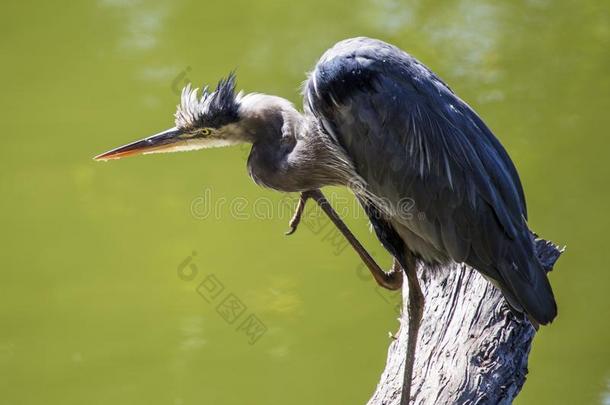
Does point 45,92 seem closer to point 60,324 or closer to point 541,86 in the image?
point 60,324

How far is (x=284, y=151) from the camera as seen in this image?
12.4ft

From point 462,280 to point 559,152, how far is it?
9.29 feet

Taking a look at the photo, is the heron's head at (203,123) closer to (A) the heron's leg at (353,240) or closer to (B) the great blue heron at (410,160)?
→ (B) the great blue heron at (410,160)

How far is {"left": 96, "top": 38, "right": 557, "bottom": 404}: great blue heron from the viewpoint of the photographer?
339 centimetres

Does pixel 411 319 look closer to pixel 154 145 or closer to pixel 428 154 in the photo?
pixel 428 154

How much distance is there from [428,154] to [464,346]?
0.74 m

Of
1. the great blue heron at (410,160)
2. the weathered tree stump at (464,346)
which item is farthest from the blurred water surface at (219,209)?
the great blue heron at (410,160)

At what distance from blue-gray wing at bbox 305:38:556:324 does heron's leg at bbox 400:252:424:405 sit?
0.23 metres

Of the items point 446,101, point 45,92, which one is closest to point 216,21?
point 45,92

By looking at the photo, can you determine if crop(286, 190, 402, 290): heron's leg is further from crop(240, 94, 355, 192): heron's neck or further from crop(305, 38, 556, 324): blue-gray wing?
crop(305, 38, 556, 324): blue-gray wing

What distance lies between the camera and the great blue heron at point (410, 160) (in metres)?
3.39

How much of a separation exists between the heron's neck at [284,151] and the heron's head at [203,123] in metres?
0.06

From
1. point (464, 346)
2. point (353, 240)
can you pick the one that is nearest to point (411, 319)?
point (464, 346)

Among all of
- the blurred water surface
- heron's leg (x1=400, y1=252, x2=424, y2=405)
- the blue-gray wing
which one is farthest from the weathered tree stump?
the blurred water surface
